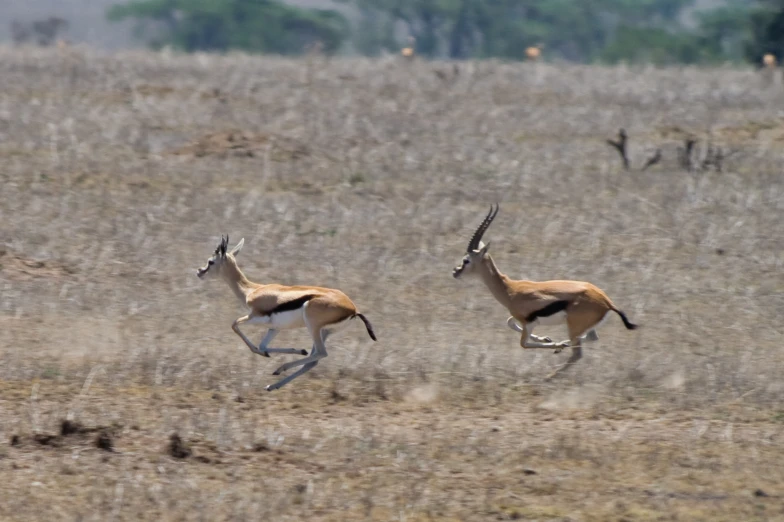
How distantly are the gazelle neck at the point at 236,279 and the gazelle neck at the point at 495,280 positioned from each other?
62.2 inches

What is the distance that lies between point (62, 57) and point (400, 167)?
963 cm

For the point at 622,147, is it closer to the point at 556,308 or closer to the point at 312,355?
the point at 556,308

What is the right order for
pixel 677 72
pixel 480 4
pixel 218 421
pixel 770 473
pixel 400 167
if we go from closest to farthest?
pixel 770 473
pixel 218 421
pixel 400 167
pixel 677 72
pixel 480 4

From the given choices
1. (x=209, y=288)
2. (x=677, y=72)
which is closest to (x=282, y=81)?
(x=677, y=72)

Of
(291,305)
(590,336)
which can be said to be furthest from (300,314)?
(590,336)

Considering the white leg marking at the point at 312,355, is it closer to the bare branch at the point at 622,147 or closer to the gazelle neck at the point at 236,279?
the gazelle neck at the point at 236,279

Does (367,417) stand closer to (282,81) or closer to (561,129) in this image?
(561,129)

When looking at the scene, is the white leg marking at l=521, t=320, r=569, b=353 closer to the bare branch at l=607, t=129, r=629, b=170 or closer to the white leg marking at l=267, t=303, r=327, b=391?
the white leg marking at l=267, t=303, r=327, b=391

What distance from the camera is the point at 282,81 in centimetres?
2116

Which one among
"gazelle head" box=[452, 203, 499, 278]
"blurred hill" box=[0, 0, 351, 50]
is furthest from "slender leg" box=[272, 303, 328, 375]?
"blurred hill" box=[0, 0, 351, 50]

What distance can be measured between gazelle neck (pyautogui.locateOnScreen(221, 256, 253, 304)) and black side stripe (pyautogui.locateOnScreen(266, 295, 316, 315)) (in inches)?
25.0

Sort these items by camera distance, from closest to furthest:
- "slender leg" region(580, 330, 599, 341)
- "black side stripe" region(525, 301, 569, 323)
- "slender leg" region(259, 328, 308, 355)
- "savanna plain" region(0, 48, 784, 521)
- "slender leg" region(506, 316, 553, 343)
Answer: "savanna plain" region(0, 48, 784, 521) → "slender leg" region(259, 328, 308, 355) → "black side stripe" region(525, 301, 569, 323) → "slender leg" region(580, 330, 599, 341) → "slender leg" region(506, 316, 553, 343)

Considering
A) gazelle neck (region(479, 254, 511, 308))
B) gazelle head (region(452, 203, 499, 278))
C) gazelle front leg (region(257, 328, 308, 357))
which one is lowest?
gazelle front leg (region(257, 328, 308, 357))

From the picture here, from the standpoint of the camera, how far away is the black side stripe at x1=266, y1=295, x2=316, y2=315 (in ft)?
27.2
